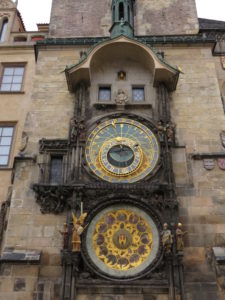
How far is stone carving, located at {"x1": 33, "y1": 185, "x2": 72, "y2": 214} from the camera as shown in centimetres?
951

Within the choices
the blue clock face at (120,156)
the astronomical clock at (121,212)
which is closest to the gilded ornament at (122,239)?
the astronomical clock at (121,212)

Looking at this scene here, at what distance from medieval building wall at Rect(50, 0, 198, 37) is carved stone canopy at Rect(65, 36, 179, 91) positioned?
109 inches

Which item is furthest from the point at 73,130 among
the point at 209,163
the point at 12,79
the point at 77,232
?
the point at 12,79

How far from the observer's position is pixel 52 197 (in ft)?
31.5

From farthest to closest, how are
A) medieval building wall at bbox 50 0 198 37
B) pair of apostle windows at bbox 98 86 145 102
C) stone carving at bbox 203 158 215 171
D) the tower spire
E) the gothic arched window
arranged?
the gothic arched window → medieval building wall at bbox 50 0 198 37 → the tower spire → pair of apostle windows at bbox 98 86 145 102 → stone carving at bbox 203 158 215 171

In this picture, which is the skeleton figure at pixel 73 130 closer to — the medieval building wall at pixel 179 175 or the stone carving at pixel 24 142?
the medieval building wall at pixel 179 175

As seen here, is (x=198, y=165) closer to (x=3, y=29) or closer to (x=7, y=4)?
(x=3, y=29)

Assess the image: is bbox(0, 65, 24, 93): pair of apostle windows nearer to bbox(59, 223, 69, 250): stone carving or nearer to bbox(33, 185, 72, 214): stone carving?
bbox(33, 185, 72, 214): stone carving

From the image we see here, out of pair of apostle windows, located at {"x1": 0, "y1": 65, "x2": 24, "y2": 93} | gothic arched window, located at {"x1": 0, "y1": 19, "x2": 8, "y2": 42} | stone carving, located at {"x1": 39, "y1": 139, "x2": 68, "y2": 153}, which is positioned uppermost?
gothic arched window, located at {"x1": 0, "y1": 19, "x2": 8, "y2": 42}

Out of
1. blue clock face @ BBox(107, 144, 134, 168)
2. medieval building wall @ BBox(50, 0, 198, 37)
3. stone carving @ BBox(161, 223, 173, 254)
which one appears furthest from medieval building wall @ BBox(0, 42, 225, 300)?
medieval building wall @ BBox(50, 0, 198, 37)

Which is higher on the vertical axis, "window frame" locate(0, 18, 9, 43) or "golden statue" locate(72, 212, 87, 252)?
"window frame" locate(0, 18, 9, 43)

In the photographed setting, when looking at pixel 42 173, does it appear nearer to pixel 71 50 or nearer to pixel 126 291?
pixel 126 291

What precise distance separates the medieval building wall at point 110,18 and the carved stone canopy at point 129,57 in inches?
109

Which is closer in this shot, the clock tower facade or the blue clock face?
the clock tower facade
